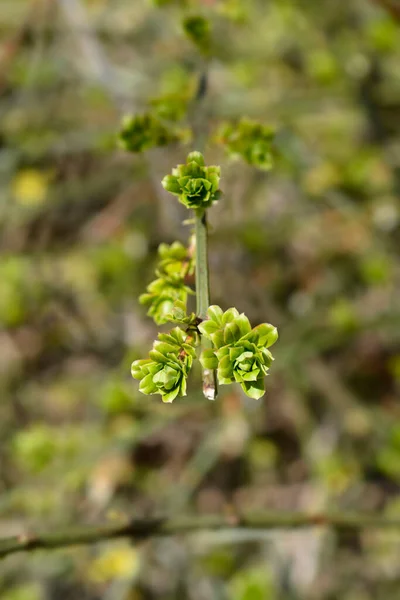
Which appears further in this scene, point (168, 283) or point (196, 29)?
point (196, 29)

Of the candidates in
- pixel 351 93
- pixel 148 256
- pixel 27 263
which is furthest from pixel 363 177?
pixel 27 263

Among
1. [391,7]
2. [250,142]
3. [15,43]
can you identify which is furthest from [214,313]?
[15,43]

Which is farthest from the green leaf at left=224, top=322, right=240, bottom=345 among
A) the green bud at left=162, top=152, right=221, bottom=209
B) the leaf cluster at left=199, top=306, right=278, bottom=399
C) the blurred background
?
the blurred background

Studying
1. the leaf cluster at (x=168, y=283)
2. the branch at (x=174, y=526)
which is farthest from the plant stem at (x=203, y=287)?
the branch at (x=174, y=526)

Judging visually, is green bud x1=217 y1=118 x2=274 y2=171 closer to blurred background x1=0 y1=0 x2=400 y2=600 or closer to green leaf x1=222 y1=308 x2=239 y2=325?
green leaf x1=222 y1=308 x2=239 y2=325

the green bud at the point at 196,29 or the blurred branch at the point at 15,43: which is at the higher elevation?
the blurred branch at the point at 15,43

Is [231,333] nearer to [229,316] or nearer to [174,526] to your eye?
[229,316]

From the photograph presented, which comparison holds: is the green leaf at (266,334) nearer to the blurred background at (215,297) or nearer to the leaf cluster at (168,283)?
the leaf cluster at (168,283)
